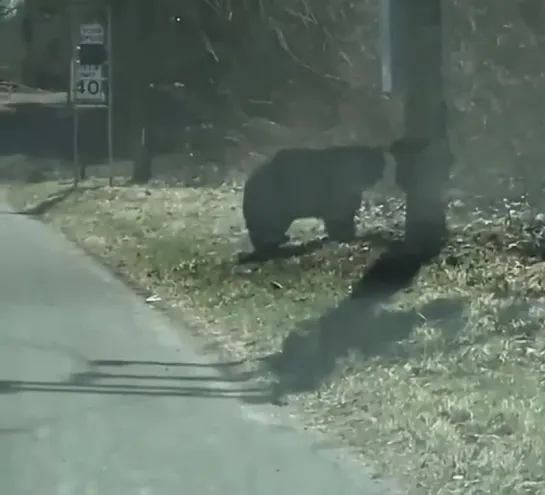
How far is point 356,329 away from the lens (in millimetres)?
9000

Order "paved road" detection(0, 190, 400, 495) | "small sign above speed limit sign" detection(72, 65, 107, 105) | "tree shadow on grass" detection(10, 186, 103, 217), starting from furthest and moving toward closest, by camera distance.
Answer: "small sign above speed limit sign" detection(72, 65, 107, 105)
"tree shadow on grass" detection(10, 186, 103, 217)
"paved road" detection(0, 190, 400, 495)

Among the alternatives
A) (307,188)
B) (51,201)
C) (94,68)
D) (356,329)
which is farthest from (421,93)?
(94,68)

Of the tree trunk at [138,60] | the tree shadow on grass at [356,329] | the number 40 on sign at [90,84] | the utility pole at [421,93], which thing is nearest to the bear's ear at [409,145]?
the utility pole at [421,93]

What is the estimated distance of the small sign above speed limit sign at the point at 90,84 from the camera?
781 inches

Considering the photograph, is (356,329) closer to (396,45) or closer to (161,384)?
(161,384)

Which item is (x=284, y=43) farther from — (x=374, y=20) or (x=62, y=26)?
(x=62, y=26)

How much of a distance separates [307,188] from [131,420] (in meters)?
6.35

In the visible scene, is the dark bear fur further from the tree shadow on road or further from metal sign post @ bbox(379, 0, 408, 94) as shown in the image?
the tree shadow on road

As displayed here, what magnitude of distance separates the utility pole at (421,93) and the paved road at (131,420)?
8.11ft

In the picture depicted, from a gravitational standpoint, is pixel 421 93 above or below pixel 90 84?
above

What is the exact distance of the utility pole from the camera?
1092 cm

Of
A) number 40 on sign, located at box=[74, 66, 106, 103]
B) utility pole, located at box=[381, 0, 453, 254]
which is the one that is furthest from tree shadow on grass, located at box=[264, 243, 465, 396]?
number 40 on sign, located at box=[74, 66, 106, 103]

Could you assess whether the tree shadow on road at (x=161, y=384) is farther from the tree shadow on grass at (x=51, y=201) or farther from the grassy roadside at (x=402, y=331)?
the tree shadow on grass at (x=51, y=201)

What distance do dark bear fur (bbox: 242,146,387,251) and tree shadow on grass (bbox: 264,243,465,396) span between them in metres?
2.10
